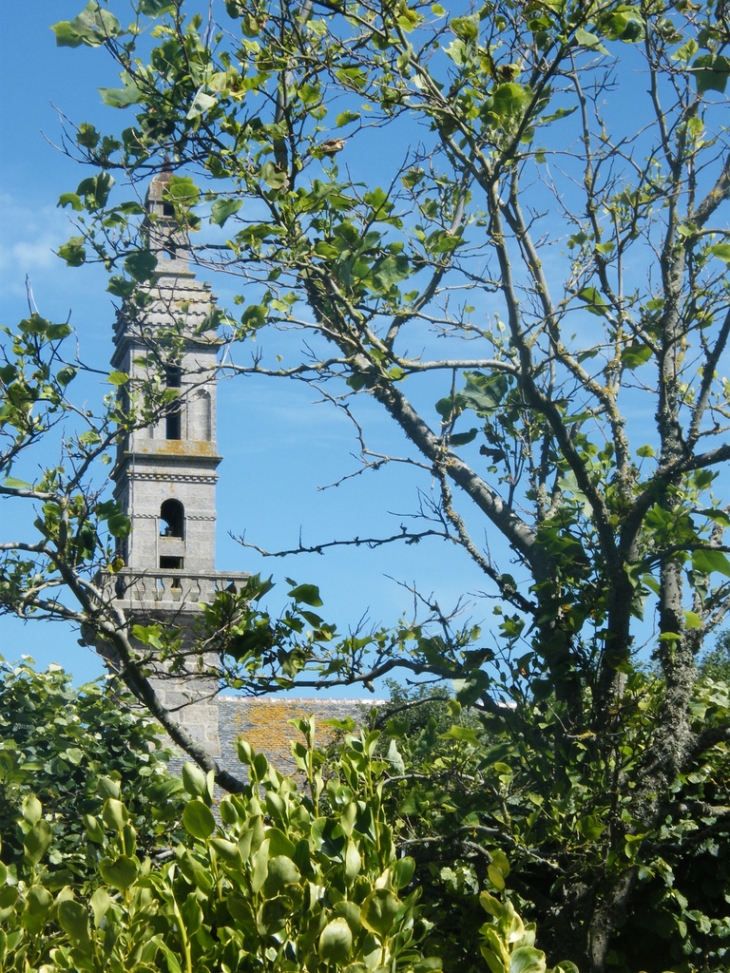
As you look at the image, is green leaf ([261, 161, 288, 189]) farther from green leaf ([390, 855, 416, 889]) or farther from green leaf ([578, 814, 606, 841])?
green leaf ([390, 855, 416, 889])

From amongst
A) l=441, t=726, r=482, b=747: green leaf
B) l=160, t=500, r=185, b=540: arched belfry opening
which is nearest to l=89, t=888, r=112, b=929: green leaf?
l=441, t=726, r=482, b=747: green leaf

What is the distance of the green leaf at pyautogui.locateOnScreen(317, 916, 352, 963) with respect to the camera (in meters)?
2.58

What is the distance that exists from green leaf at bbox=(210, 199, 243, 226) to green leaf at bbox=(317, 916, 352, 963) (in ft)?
12.6

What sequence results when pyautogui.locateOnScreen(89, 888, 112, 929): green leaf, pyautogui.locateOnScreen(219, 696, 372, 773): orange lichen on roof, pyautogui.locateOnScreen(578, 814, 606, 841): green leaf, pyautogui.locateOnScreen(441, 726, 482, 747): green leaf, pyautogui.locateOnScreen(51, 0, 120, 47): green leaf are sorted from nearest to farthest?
pyautogui.locateOnScreen(89, 888, 112, 929): green leaf
pyautogui.locateOnScreen(441, 726, 482, 747): green leaf
pyautogui.locateOnScreen(578, 814, 606, 841): green leaf
pyautogui.locateOnScreen(51, 0, 120, 47): green leaf
pyautogui.locateOnScreen(219, 696, 372, 773): orange lichen on roof

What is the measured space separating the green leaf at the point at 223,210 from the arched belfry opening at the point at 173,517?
33.3m

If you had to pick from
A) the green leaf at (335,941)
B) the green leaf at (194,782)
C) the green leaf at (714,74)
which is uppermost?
the green leaf at (714,74)

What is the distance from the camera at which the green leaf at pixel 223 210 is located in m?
5.64

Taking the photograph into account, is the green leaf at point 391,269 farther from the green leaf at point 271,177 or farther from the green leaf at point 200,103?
the green leaf at point 200,103

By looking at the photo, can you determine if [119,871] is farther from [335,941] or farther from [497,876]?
[497,876]

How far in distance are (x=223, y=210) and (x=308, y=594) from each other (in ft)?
6.30

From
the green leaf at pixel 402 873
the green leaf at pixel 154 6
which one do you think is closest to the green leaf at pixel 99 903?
the green leaf at pixel 402 873

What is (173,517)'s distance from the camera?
3919 cm

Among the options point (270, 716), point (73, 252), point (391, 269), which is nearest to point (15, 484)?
point (73, 252)

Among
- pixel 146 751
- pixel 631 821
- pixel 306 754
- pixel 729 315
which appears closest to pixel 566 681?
pixel 631 821
